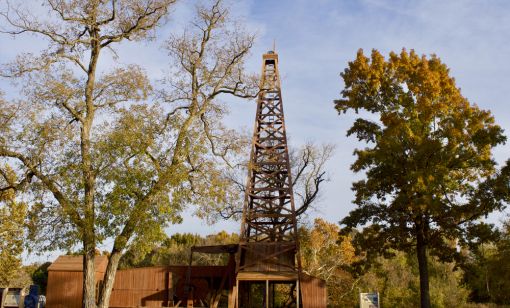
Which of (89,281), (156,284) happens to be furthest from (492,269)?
(89,281)

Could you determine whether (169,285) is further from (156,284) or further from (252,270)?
(252,270)

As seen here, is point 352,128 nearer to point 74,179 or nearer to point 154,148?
point 154,148

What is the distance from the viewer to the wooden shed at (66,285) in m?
24.6

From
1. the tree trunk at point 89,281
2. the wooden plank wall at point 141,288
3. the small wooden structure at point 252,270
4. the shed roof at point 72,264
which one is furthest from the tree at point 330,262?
→ the tree trunk at point 89,281

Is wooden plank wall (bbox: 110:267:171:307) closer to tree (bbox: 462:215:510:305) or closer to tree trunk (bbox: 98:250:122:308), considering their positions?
tree trunk (bbox: 98:250:122:308)

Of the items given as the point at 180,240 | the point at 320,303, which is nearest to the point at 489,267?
the point at 320,303

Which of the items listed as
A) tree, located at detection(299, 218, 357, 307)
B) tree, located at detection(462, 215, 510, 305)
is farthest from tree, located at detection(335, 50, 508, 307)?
tree, located at detection(299, 218, 357, 307)

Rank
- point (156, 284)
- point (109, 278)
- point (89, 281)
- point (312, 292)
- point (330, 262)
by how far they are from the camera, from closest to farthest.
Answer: point (89, 281) → point (109, 278) → point (312, 292) → point (156, 284) → point (330, 262)

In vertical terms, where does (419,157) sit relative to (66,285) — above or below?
above

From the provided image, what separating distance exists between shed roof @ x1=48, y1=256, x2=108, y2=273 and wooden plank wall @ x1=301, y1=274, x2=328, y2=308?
1019 cm

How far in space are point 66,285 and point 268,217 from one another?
1056cm

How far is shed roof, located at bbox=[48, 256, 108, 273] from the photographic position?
982 inches

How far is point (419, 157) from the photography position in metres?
18.8

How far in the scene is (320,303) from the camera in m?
21.9
